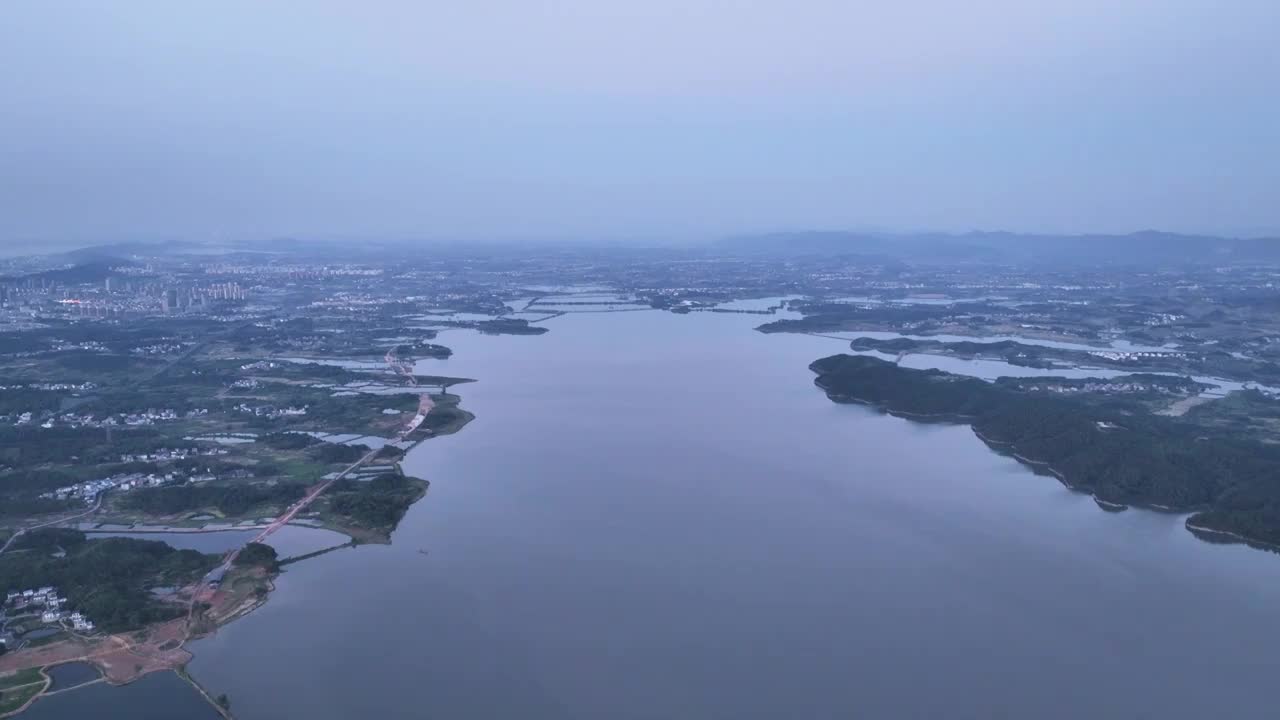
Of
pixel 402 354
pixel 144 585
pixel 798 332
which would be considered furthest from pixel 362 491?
pixel 798 332

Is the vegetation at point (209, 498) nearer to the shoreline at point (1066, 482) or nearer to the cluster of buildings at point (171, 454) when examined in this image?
the cluster of buildings at point (171, 454)

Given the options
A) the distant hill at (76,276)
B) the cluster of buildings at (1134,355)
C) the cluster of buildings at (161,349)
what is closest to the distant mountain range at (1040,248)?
the cluster of buildings at (1134,355)

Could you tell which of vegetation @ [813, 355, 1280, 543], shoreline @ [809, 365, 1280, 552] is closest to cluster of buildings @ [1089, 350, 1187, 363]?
vegetation @ [813, 355, 1280, 543]

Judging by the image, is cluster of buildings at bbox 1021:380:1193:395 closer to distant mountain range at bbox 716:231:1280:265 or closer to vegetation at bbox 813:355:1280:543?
vegetation at bbox 813:355:1280:543

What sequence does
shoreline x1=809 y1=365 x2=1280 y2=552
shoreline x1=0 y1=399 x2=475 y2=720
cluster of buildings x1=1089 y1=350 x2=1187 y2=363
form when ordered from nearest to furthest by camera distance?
shoreline x1=0 y1=399 x2=475 y2=720
shoreline x1=809 y1=365 x2=1280 y2=552
cluster of buildings x1=1089 y1=350 x2=1187 y2=363

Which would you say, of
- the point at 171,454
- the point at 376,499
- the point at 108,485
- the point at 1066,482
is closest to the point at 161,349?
the point at 171,454

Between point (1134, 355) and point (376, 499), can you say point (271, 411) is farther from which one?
point (1134, 355)
